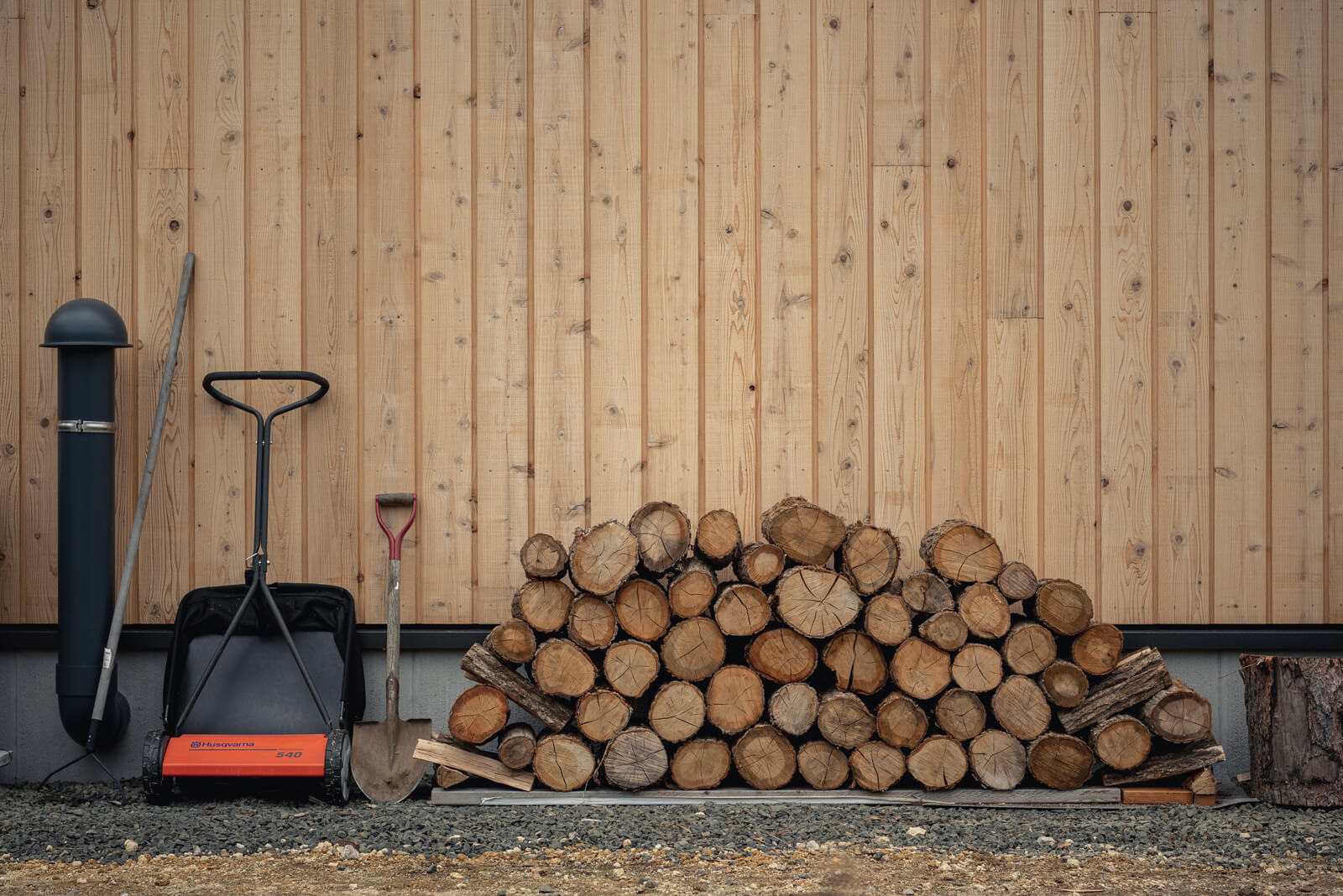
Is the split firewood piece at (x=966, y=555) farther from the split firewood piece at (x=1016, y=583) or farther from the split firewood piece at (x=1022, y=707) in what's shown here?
the split firewood piece at (x=1022, y=707)

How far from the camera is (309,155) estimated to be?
3.92m

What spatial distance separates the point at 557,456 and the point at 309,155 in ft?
4.66

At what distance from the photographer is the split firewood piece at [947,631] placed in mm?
3404

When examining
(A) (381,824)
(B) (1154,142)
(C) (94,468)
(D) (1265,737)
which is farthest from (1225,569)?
(C) (94,468)

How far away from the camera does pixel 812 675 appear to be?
3.50 m

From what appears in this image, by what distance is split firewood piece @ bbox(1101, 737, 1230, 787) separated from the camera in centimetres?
341

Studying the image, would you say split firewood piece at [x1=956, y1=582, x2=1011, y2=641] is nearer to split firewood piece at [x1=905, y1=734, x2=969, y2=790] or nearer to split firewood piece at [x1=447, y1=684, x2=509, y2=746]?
split firewood piece at [x1=905, y1=734, x2=969, y2=790]

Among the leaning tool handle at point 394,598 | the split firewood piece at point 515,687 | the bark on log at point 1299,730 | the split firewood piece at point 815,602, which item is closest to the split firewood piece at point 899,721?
the split firewood piece at point 815,602

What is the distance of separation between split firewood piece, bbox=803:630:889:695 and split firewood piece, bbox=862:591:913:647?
44 millimetres

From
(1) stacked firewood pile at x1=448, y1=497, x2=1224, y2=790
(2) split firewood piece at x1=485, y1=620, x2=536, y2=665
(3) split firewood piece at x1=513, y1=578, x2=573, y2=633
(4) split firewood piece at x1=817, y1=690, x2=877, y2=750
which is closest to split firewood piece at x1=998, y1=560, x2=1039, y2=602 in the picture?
(1) stacked firewood pile at x1=448, y1=497, x2=1224, y2=790

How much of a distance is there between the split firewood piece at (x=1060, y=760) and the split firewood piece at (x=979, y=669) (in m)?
0.24

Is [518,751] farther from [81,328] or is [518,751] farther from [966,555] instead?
[81,328]

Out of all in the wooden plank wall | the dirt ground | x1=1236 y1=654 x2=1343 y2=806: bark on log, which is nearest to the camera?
the dirt ground

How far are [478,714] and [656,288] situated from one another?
161 centimetres
